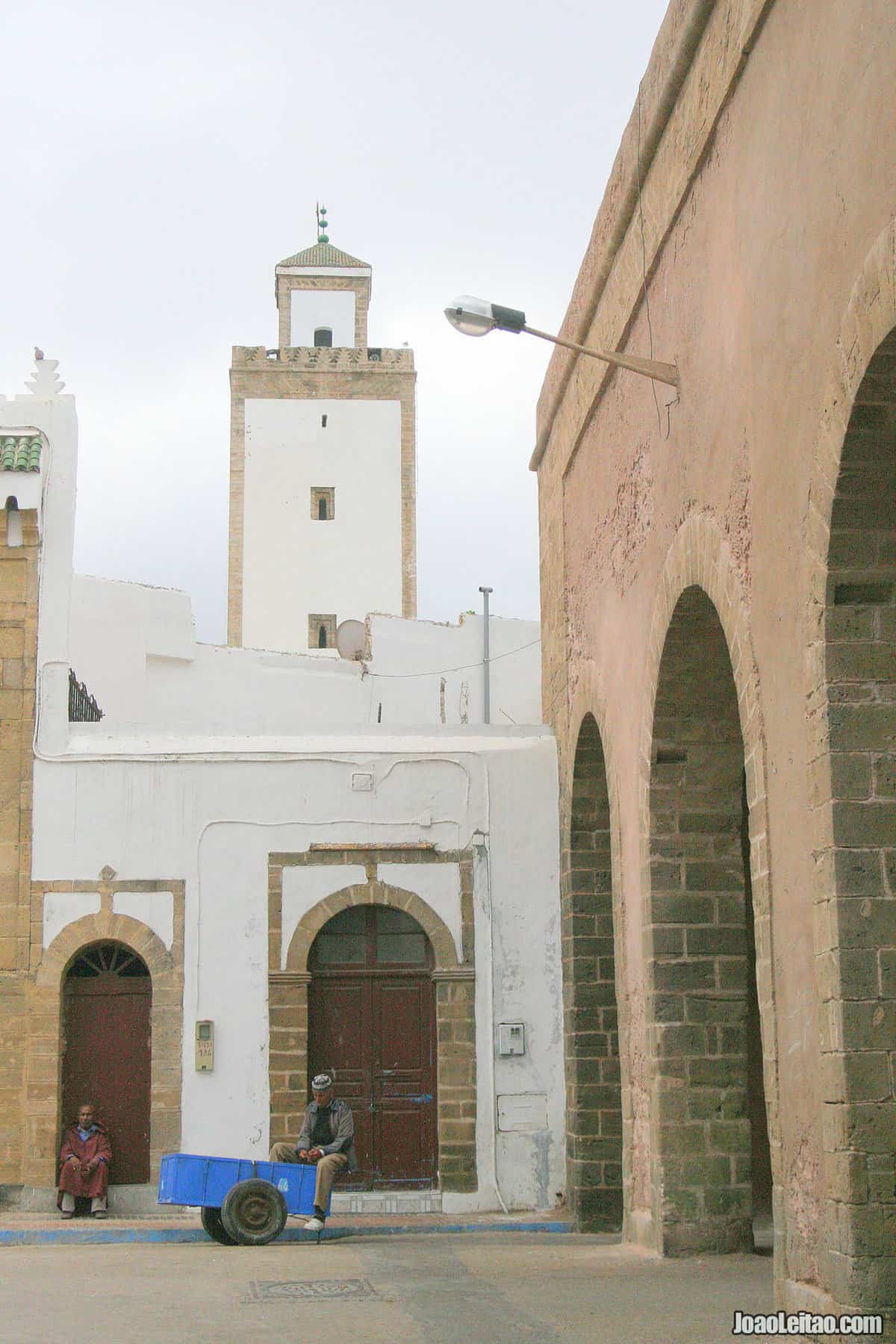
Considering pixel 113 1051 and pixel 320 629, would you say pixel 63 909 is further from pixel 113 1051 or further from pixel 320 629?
pixel 320 629

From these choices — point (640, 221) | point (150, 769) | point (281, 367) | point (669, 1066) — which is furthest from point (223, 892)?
point (281, 367)

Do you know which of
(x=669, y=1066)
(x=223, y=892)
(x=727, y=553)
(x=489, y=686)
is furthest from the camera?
(x=489, y=686)

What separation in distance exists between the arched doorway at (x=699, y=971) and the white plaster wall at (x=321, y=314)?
110 ft

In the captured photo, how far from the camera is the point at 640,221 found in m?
9.06

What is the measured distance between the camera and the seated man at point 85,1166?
1233 centimetres

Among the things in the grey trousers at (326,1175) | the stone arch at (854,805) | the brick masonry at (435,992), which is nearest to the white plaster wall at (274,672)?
the brick masonry at (435,992)

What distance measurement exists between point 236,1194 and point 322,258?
3518 centimetres

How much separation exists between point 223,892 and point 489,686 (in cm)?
1201

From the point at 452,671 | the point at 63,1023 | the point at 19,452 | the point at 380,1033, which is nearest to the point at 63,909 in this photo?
the point at 63,1023

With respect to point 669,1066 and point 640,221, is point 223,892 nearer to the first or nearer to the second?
point 669,1066

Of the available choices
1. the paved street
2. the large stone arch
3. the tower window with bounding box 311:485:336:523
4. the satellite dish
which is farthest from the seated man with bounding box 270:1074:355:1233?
the tower window with bounding box 311:485:336:523

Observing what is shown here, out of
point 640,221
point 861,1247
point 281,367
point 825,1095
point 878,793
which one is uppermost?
point 281,367

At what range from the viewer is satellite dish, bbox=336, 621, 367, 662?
2492 cm

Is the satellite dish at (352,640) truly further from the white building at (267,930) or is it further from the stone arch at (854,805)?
the stone arch at (854,805)
